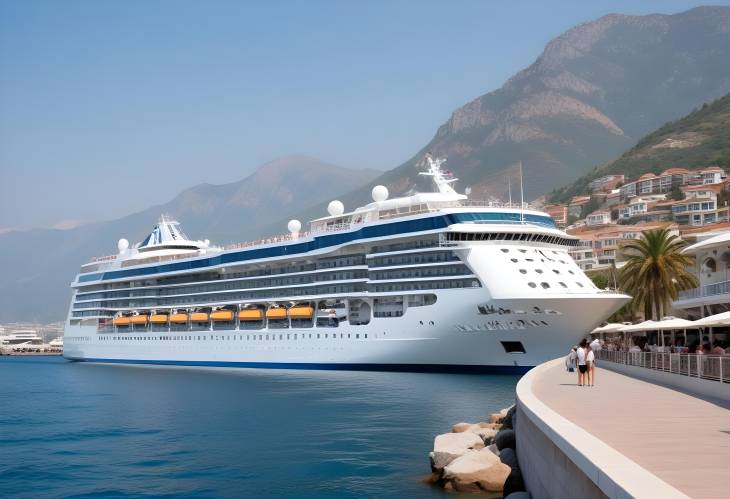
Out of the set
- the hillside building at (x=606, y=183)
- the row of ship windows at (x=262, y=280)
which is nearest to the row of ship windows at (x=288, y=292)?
the row of ship windows at (x=262, y=280)

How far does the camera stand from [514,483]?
43.7ft

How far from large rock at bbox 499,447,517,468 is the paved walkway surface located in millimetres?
1225

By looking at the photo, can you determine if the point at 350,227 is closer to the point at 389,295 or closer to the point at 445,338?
the point at 389,295

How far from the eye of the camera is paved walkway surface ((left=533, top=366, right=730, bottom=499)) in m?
7.67

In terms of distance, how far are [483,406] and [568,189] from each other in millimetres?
149373

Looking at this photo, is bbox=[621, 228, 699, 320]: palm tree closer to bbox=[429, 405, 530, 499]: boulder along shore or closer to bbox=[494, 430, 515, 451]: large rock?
bbox=[494, 430, 515, 451]: large rock

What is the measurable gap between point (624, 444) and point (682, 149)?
153 m

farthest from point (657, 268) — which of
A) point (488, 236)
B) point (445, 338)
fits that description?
point (445, 338)

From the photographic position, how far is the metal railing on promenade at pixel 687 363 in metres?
16.2

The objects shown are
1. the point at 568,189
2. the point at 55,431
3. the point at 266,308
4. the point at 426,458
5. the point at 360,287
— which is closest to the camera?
the point at 426,458

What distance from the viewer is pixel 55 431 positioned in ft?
86.6

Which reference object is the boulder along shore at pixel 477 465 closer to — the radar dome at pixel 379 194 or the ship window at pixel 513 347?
the ship window at pixel 513 347

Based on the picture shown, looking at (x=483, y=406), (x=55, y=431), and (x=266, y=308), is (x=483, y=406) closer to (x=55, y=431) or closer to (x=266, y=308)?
(x=55, y=431)

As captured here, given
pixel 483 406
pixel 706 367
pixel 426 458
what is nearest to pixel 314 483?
pixel 426 458
